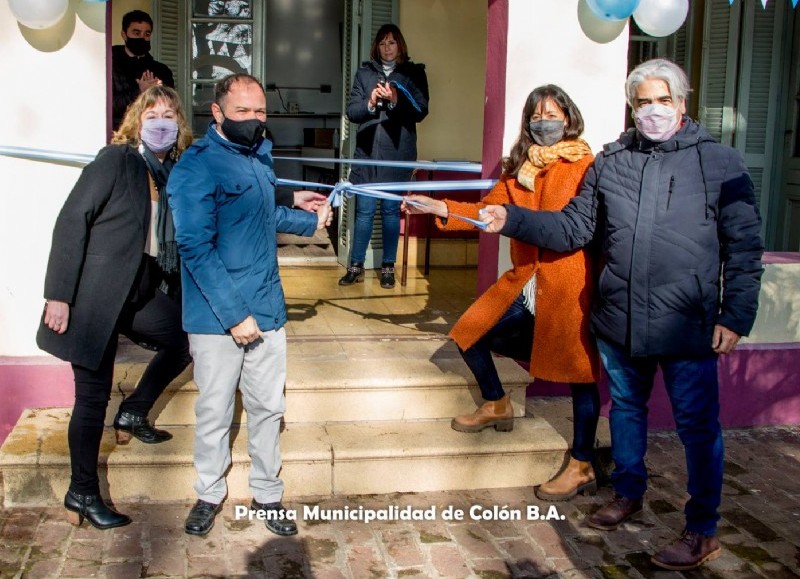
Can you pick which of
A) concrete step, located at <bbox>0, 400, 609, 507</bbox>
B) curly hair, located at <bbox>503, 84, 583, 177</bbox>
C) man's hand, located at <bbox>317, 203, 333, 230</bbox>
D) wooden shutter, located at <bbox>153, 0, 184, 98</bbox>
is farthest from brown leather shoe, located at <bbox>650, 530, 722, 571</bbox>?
wooden shutter, located at <bbox>153, 0, 184, 98</bbox>

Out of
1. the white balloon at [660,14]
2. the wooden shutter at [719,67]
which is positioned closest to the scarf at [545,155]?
the white balloon at [660,14]

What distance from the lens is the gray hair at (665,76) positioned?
3.98 metres

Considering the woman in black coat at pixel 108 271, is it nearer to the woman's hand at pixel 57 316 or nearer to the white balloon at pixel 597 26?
the woman's hand at pixel 57 316

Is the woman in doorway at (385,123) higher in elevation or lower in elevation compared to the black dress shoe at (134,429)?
higher

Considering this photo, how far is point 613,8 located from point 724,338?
207 cm

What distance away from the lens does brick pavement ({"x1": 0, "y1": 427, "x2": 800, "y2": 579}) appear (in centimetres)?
408

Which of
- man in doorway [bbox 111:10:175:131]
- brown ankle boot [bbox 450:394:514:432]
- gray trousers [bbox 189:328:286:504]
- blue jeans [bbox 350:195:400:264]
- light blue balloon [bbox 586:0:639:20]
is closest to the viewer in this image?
gray trousers [bbox 189:328:286:504]

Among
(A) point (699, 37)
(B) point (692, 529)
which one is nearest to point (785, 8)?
(A) point (699, 37)

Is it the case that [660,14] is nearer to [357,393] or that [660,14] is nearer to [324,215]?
[324,215]

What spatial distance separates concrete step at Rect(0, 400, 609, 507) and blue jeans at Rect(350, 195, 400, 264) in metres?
2.59

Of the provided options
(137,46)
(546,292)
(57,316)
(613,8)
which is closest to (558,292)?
(546,292)

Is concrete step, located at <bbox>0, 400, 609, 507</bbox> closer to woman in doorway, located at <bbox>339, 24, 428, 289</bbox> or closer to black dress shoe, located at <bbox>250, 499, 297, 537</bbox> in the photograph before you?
black dress shoe, located at <bbox>250, 499, 297, 537</bbox>

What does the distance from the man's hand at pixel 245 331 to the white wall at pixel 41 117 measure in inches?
59.7

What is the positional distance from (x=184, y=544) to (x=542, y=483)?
5.76 feet
